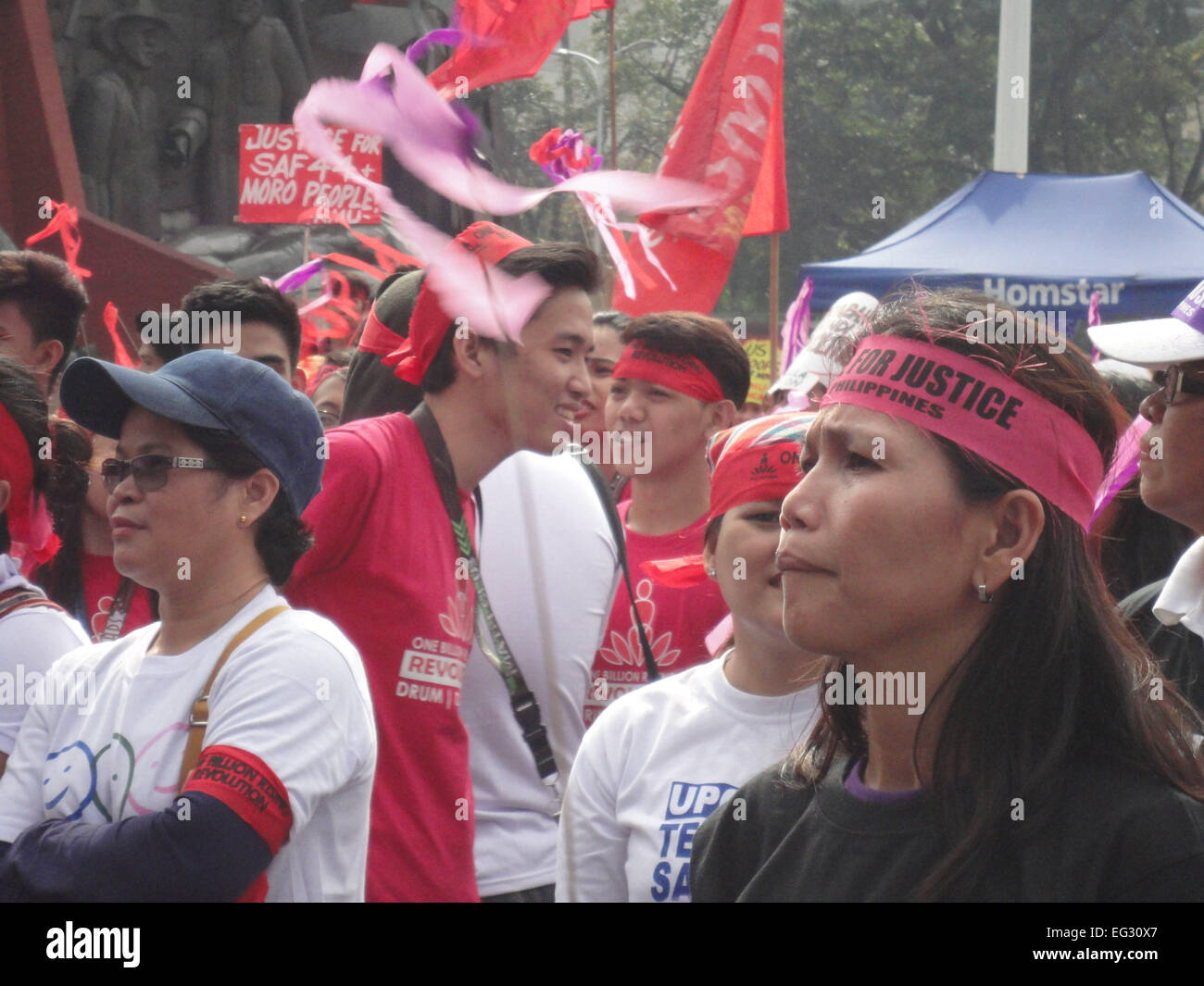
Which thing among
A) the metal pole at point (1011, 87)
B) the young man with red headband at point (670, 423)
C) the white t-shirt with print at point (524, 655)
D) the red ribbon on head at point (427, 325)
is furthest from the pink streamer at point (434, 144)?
the metal pole at point (1011, 87)

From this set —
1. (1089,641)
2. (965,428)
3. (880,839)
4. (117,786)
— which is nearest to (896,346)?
(965,428)

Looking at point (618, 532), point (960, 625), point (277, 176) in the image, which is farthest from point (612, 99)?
point (277, 176)

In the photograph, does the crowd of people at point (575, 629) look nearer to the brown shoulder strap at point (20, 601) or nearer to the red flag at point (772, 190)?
the brown shoulder strap at point (20, 601)

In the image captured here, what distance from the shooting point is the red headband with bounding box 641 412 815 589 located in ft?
8.87

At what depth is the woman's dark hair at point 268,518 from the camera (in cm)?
237

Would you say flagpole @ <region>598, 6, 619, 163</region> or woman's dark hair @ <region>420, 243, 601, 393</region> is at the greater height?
flagpole @ <region>598, 6, 619, 163</region>

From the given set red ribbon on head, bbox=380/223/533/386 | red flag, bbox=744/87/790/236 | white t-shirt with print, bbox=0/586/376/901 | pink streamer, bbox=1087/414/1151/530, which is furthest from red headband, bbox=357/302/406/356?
Answer: red flag, bbox=744/87/790/236

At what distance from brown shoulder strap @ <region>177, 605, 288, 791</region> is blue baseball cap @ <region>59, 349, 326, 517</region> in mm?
298

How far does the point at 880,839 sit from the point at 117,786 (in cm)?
113

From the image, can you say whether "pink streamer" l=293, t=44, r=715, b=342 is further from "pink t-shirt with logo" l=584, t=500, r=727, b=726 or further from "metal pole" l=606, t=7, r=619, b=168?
"pink t-shirt with logo" l=584, t=500, r=727, b=726

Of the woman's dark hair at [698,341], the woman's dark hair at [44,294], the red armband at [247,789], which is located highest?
the woman's dark hair at [44,294]

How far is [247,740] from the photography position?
205cm
